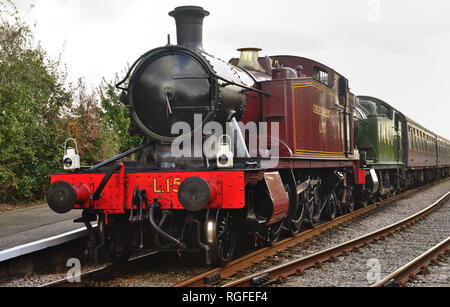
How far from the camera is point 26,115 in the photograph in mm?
13133

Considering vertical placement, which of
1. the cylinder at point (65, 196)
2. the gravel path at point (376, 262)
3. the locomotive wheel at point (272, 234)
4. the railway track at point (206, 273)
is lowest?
the gravel path at point (376, 262)

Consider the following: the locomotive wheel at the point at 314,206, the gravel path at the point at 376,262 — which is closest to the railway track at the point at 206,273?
the locomotive wheel at the point at 314,206

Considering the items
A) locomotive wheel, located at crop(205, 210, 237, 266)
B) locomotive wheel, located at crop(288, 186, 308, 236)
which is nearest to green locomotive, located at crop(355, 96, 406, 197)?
locomotive wheel, located at crop(288, 186, 308, 236)

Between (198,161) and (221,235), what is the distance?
959mm

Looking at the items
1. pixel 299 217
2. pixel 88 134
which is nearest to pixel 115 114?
pixel 88 134

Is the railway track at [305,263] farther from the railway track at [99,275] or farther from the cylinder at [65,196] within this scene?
the cylinder at [65,196]

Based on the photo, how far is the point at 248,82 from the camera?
7.40 m

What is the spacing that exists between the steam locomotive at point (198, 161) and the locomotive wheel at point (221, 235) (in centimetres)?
1

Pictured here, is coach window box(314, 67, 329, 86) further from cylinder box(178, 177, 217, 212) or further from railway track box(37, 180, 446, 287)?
cylinder box(178, 177, 217, 212)

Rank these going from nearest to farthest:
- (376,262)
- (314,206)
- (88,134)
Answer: (376,262)
(314,206)
(88,134)

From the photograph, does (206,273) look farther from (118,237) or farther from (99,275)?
(118,237)

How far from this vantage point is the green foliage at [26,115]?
1256cm

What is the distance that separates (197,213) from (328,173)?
4.82 meters
